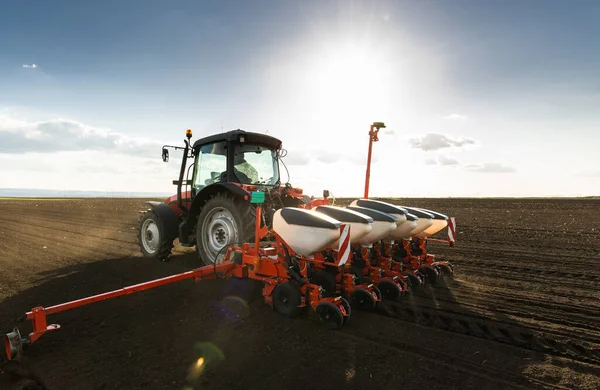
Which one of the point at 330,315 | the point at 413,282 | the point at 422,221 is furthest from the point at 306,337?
the point at 422,221

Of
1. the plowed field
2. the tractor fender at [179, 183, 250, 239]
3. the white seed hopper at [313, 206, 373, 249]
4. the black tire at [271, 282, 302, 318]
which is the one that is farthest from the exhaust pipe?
the white seed hopper at [313, 206, 373, 249]

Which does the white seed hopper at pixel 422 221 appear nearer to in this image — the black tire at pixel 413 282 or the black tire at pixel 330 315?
the black tire at pixel 413 282

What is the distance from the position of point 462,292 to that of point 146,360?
4481mm

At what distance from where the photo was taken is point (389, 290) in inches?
198

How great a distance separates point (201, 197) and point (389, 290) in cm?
347

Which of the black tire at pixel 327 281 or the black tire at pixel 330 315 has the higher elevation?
the black tire at pixel 327 281

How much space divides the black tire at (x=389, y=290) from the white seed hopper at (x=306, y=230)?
1.42 m

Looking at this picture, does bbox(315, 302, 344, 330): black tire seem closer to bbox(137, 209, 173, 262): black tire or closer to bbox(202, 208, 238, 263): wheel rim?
bbox(202, 208, 238, 263): wheel rim

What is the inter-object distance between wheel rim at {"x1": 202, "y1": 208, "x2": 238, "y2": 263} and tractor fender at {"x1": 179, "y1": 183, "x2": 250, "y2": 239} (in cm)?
36

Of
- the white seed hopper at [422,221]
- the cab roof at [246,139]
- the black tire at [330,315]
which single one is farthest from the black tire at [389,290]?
the cab roof at [246,139]

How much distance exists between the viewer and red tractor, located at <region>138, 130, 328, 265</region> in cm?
574

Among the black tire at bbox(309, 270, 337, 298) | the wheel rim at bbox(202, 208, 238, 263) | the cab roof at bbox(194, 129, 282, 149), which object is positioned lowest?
the black tire at bbox(309, 270, 337, 298)

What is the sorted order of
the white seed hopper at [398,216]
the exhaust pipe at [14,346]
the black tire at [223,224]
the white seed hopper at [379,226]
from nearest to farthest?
the exhaust pipe at [14,346] → the white seed hopper at [379,226] → the white seed hopper at [398,216] → the black tire at [223,224]

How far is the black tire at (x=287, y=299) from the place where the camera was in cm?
424
